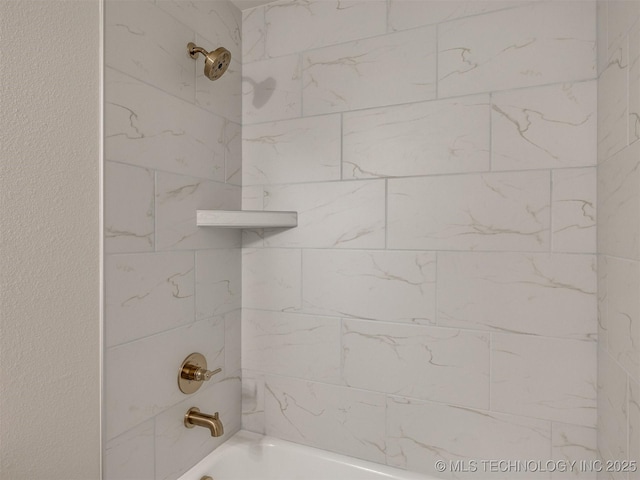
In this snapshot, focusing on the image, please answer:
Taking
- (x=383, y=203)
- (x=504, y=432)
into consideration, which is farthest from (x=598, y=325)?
(x=383, y=203)

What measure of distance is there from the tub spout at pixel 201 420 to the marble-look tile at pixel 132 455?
5.3 inches

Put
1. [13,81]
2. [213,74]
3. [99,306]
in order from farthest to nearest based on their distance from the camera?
[213,74] → [99,306] → [13,81]

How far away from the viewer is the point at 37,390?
0.88m

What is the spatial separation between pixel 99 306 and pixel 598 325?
4.35ft

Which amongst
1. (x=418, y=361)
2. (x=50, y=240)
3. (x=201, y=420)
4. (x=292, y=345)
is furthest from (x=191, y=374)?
(x=418, y=361)

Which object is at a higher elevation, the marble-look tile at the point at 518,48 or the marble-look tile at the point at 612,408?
the marble-look tile at the point at 518,48

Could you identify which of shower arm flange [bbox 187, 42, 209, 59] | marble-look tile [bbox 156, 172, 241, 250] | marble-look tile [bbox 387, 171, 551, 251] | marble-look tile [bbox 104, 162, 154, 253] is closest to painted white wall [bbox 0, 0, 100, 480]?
marble-look tile [bbox 104, 162, 154, 253]

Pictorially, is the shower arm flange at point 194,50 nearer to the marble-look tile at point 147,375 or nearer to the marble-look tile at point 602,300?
the marble-look tile at point 147,375

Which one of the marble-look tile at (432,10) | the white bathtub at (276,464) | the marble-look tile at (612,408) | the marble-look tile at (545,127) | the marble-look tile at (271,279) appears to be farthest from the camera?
the marble-look tile at (271,279)

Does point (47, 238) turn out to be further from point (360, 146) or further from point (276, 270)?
point (360, 146)

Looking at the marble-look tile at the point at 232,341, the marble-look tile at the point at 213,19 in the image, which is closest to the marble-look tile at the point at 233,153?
the marble-look tile at the point at 213,19

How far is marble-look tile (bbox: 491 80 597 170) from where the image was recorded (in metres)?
1.12

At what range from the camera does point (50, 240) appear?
0.90 metres

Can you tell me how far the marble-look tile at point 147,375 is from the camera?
105 cm
